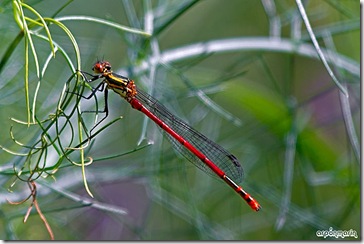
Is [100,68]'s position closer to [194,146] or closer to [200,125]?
[194,146]

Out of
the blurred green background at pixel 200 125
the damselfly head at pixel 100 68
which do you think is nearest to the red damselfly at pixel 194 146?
the blurred green background at pixel 200 125

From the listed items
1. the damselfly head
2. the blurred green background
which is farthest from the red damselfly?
the damselfly head

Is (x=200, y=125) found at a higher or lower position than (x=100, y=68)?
higher

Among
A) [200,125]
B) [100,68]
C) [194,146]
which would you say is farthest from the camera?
[200,125]

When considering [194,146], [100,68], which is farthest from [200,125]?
[100,68]

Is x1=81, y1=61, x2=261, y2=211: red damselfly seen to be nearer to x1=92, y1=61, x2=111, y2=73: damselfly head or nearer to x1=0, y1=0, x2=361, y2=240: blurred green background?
x1=0, y1=0, x2=361, y2=240: blurred green background

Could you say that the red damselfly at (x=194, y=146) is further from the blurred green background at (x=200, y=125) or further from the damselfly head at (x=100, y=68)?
the damselfly head at (x=100, y=68)

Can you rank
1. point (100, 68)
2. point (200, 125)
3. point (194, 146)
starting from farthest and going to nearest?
point (200, 125) < point (194, 146) < point (100, 68)

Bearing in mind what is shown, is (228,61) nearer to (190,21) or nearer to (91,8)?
(190,21)

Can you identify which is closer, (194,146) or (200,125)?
(194,146)
